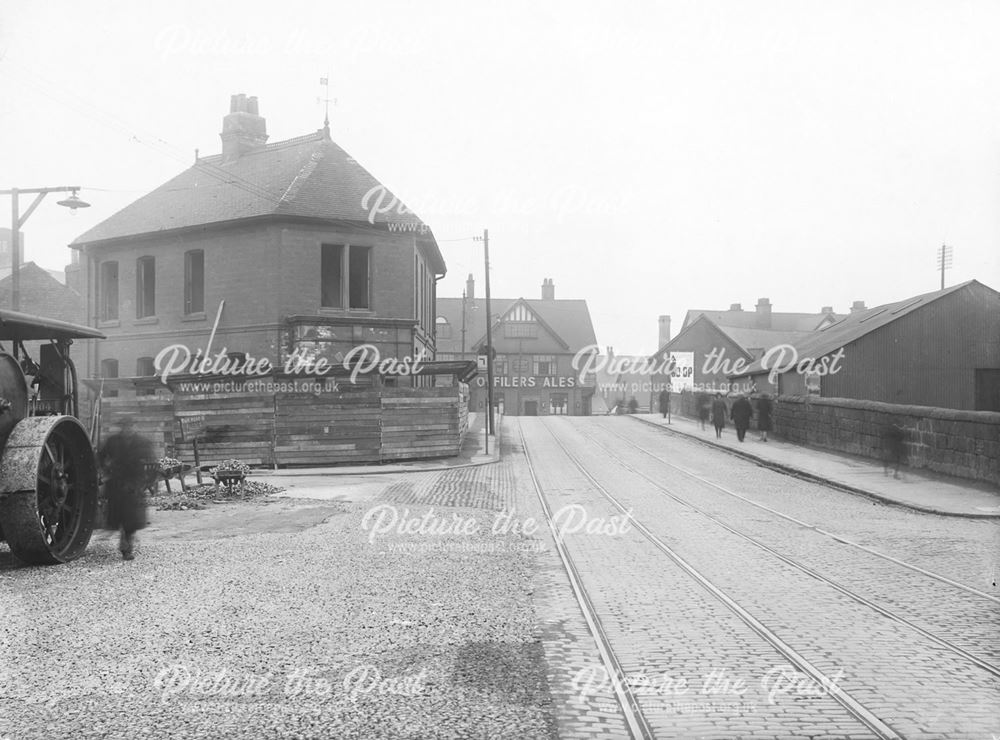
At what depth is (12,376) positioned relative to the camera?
8617 millimetres

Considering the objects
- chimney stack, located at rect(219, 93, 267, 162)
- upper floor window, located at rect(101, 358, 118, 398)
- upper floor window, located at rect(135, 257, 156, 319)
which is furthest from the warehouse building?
upper floor window, located at rect(101, 358, 118, 398)

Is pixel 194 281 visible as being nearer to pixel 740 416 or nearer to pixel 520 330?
pixel 740 416

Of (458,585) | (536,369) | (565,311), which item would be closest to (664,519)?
(458,585)

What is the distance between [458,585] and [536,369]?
60.2 meters

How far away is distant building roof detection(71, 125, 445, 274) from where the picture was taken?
27.4 metres

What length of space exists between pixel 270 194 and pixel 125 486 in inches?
815

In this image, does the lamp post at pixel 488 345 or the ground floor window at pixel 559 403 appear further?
the ground floor window at pixel 559 403

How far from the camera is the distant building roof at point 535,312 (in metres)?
68.8

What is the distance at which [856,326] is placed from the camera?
1407 inches

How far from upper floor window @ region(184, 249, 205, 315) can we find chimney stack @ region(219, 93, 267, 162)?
214 inches

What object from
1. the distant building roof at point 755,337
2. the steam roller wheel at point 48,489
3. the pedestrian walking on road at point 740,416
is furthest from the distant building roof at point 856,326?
the steam roller wheel at point 48,489

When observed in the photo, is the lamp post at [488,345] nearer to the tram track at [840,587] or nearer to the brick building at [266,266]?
the brick building at [266,266]

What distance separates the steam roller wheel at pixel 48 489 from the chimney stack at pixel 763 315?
229 ft

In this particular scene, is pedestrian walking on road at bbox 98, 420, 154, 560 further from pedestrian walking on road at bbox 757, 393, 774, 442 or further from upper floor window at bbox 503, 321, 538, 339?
upper floor window at bbox 503, 321, 538, 339
